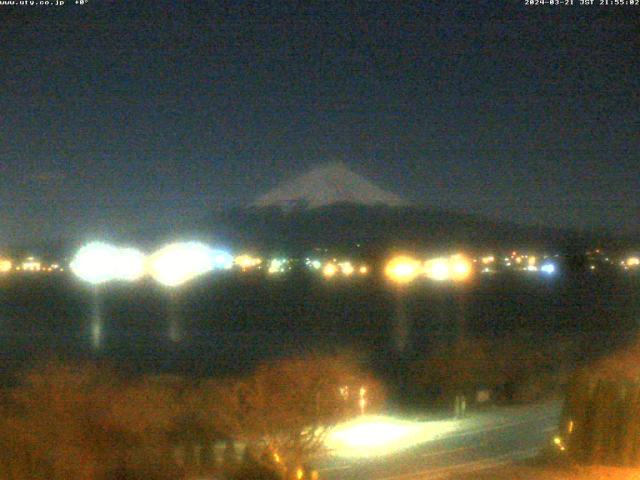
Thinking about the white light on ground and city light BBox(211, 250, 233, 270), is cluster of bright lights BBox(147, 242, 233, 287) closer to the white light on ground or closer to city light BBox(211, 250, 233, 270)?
city light BBox(211, 250, 233, 270)

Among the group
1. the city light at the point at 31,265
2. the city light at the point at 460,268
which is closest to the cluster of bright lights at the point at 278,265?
the city light at the point at 460,268

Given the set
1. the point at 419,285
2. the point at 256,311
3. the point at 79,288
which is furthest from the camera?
the point at 79,288

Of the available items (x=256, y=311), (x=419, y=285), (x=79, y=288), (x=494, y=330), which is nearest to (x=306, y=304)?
(x=256, y=311)

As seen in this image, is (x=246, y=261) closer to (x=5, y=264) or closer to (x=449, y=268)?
(x=449, y=268)

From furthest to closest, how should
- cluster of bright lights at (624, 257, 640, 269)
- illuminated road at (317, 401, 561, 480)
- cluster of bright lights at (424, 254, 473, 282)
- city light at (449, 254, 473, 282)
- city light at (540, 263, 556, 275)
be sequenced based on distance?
city light at (540, 263, 556, 275) < city light at (449, 254, 473, 282) < cluster of bright lights at (424, 254, 473, 282) < cluster of bright lights at (624, 257, 640, 269) < illuminated road at (317, 401, 561, 480)

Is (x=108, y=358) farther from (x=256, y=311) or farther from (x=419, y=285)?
(x=419, y=285)

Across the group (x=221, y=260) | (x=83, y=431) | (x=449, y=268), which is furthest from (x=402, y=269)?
(x=83, y=431)

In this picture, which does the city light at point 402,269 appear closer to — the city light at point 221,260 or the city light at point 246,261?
the city light at point 246,261

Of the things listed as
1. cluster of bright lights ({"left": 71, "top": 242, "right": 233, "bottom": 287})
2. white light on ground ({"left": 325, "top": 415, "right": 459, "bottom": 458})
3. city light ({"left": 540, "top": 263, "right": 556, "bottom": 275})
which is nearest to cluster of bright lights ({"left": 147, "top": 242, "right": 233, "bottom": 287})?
cluster of bright lights ({"left": 71, "top": 242, "right": 233, "bottom": 287})
